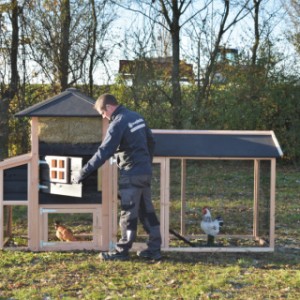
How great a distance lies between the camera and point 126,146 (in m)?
6.51

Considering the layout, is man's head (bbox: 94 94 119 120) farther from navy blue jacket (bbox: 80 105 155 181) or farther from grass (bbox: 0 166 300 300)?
grass (bbox: 0 166 300 300)

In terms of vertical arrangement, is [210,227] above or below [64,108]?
below

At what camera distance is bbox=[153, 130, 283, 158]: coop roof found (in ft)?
22.6

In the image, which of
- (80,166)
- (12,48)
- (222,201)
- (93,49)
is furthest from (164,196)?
(93,49)

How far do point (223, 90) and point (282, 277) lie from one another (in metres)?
12.0

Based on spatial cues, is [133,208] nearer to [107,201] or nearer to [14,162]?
[107,201]

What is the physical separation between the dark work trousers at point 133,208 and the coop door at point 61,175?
0.61 metres

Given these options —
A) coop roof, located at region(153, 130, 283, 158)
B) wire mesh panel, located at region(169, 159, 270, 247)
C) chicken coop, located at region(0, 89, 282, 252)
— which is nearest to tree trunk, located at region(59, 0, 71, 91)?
wire mesh panel, located at region(169, 159, 270, 247)

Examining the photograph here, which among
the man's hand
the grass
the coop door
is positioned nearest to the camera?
the grass

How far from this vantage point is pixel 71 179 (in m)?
6.86

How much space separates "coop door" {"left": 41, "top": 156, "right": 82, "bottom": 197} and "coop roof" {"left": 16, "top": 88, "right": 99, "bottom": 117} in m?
0.52

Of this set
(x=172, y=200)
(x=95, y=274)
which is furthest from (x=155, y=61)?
(x=95, y=274)

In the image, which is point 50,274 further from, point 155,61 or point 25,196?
point 155,61

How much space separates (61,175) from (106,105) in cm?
104
